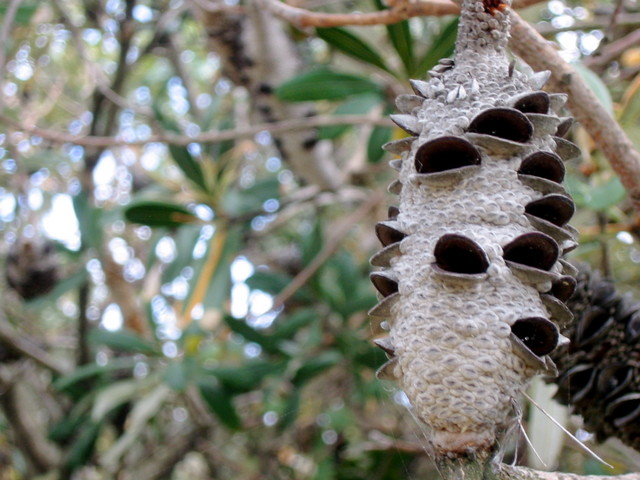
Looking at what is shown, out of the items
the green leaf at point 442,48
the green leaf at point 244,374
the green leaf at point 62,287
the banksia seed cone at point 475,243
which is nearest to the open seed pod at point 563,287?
the banksia seed cone at point 475,243

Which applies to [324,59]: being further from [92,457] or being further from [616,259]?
[92,457]

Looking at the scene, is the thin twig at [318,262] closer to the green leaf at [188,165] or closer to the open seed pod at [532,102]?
the green leaf at [188,165]

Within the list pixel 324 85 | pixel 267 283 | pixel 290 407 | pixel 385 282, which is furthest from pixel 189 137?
pixel 385 282

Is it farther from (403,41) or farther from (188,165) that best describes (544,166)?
(188,165)

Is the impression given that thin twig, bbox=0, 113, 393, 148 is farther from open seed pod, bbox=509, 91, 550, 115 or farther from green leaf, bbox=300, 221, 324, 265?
open seed pod, bbox=509, 91, 550, 115

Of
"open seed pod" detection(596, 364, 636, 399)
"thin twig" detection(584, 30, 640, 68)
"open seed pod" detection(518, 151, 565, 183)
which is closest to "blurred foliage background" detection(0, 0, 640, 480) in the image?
"thin twig" detection(584, 30, 640, 68)

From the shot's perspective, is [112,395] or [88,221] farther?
[88,221]

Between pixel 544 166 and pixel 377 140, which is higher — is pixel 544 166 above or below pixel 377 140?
above
